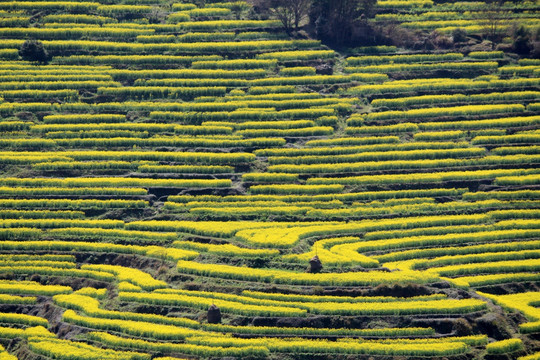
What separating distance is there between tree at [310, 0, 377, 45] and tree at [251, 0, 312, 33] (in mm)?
1238

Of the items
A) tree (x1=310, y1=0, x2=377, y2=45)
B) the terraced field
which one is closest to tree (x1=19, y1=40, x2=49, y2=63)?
the terraced field

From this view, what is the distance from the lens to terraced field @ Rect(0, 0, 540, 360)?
67.8m

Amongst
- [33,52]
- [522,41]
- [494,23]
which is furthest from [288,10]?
[33,52]

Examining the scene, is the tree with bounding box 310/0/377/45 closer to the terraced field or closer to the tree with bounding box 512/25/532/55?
the terraced field

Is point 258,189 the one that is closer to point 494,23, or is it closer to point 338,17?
point 338,17

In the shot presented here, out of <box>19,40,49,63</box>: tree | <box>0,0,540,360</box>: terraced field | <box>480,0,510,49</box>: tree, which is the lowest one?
<box>0,0,540,360</box>: terraced field

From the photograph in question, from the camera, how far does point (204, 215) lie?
276ft

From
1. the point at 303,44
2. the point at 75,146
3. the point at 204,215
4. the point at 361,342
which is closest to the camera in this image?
the point at 361,342

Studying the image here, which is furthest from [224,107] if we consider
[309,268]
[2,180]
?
[309,268]

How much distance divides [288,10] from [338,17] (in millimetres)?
6323

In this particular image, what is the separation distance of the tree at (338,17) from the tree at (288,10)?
1238 millimetres

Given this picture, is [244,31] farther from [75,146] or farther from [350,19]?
[75,146]

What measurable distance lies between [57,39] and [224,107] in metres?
22.2

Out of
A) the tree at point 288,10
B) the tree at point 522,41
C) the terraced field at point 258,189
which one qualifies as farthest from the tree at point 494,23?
the tree at point 288,10
